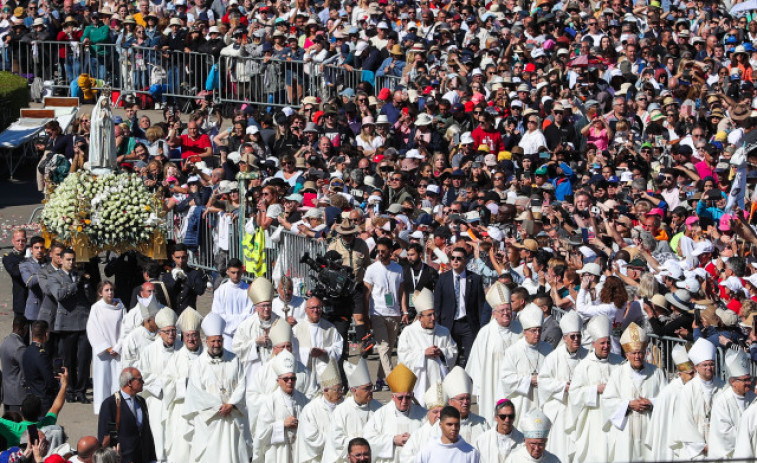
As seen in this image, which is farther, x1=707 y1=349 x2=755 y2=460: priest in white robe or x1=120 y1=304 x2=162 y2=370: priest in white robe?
x1=120 y1=304 x2=162 y2=370: priest in white robe

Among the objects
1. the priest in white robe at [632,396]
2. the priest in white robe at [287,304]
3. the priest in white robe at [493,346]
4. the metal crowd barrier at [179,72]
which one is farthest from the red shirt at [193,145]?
the priest in white robe at [632,396]

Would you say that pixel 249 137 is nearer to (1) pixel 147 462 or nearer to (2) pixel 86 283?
(2) pixel 86 283

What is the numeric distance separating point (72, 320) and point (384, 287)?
338 cm

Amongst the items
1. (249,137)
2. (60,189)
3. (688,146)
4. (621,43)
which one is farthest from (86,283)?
(621,43)

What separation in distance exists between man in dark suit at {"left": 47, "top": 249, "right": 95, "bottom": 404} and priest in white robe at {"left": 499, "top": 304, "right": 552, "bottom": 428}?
4607 millimetres

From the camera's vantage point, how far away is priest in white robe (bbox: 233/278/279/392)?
17.6 m

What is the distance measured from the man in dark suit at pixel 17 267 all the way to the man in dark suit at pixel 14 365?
2.47 m

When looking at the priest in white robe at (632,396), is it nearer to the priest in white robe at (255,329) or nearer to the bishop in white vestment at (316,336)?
the bishop in white vestment at (316,336)

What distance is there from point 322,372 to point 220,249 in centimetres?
660

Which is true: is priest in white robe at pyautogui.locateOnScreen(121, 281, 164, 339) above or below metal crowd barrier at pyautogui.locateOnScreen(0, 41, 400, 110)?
below

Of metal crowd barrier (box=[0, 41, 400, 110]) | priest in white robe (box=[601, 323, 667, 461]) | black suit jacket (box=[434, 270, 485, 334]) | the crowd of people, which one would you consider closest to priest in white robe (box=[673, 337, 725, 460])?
the crowd of people

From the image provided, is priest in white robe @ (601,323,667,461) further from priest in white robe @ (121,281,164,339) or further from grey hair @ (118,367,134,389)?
priest in white robe @ (121,281,164,339)

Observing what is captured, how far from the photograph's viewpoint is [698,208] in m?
21.0

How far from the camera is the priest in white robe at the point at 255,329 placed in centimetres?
1764
